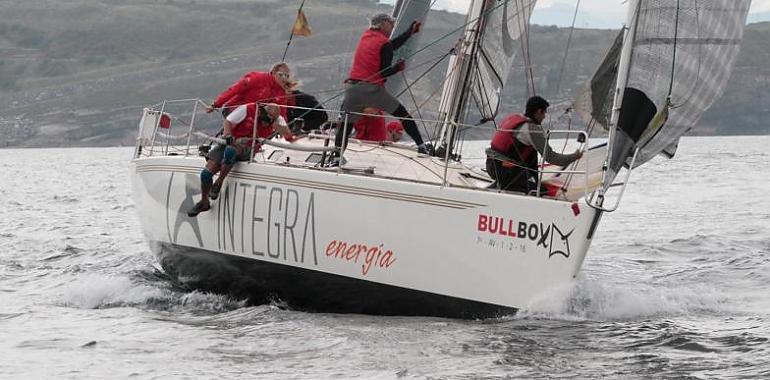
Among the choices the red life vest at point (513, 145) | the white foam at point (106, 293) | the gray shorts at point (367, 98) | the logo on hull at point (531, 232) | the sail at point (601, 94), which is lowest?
the white foam at point (106, 293)

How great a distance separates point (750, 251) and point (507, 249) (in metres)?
6.78

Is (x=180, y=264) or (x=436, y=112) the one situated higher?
(x=436, y=112)

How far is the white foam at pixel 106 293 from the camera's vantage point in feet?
35.8

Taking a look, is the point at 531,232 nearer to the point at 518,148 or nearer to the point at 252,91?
the point at 518,148

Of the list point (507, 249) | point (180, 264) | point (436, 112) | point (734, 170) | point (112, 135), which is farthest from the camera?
point (112, 135)

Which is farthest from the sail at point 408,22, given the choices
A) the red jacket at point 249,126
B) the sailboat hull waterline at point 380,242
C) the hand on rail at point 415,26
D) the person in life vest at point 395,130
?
the sailboat hull waterline at point 380,242

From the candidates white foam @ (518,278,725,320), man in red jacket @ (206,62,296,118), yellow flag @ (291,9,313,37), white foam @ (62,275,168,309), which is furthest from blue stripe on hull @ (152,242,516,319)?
yellow flag @ (291,9,313,37)

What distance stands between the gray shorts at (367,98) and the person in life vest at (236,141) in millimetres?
653

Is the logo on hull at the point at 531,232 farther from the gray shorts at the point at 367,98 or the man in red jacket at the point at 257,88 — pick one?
the man in red jacket at the point at 257,88

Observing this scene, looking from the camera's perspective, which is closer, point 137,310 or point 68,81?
point 137,310

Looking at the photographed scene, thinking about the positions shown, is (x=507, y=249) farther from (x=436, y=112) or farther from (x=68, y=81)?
(x=68, y=81)

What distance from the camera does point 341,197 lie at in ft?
30.3

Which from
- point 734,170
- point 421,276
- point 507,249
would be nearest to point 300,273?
point 421,276

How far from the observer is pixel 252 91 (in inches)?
428
